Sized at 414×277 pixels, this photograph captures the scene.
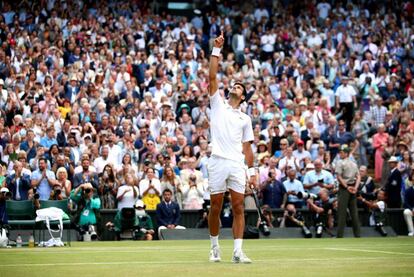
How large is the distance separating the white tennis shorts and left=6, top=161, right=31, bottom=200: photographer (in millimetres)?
10773

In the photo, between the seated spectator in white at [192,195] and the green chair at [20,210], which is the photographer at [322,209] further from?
the green chair at [20,210]

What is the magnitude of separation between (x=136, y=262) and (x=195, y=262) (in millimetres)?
827

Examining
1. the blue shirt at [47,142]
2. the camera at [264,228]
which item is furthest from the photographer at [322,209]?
the blue shirt at [47,142]

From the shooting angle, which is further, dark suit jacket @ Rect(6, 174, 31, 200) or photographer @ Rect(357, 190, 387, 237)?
photographer @ Rect(357, 190, 387, 237)

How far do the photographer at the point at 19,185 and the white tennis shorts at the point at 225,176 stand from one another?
10773 mm

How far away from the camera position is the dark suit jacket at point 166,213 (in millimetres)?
24172

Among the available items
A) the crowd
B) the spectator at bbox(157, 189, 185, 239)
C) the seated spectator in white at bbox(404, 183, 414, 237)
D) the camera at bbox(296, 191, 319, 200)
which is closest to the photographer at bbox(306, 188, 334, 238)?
the camera at bbox(296, 191, 319, 200)

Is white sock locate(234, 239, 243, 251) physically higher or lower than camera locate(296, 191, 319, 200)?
lower

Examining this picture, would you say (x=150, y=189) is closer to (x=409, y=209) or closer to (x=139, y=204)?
(x=139, y=204)

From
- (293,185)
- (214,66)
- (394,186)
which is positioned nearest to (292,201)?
(293,185)

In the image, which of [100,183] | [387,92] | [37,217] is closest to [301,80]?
[387,92]

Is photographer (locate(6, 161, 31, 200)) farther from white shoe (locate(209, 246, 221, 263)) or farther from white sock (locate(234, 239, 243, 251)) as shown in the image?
white sock (locate(234, 239, 243, 251))

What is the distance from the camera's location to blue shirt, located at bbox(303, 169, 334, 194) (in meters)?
26.4

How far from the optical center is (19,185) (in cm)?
2383
